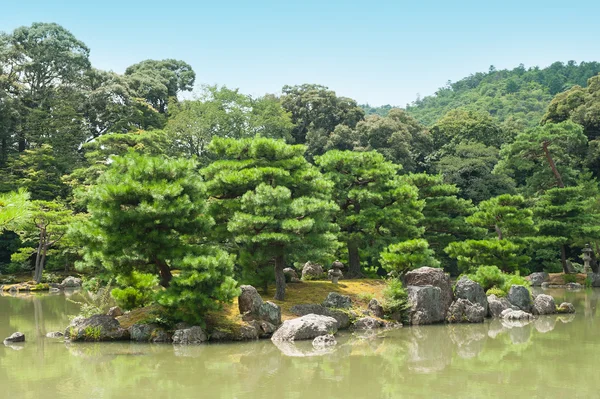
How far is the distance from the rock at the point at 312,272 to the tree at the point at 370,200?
1.49 metres

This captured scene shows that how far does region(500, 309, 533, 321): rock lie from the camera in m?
14.4

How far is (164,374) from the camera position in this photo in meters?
8.66

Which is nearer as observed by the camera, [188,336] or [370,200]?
[188,336]

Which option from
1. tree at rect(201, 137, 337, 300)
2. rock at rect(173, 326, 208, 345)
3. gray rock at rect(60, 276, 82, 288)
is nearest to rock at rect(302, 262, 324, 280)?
tree at rect(201, 137, 337, 300)

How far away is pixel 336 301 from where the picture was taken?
43.7 ft

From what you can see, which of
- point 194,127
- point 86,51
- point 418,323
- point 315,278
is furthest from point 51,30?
point 418,323

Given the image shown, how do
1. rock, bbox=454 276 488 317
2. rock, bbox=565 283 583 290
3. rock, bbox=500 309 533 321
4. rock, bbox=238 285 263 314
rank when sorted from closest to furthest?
rock, bbox=238 285 263 314
rock, bbox=454 276 488 317
rock, bbox=500 309 533 321
rock, bbox=565 283 583 290

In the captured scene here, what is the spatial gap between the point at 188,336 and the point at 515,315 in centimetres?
846

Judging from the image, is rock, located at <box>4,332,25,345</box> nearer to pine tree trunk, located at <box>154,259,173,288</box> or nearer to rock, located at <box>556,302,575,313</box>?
pine tree trunk, located at <box>154,259,173,288</box>

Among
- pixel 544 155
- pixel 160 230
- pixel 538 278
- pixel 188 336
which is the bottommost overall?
pixel 538 278

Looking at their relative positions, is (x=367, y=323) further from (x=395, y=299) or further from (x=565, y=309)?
(x=565, y=309)

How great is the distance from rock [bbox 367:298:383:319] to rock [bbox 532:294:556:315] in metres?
4.72

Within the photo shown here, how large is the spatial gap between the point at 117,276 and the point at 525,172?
97.8 ft

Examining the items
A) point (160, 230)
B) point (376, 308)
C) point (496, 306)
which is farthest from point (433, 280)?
point (160, 230)
